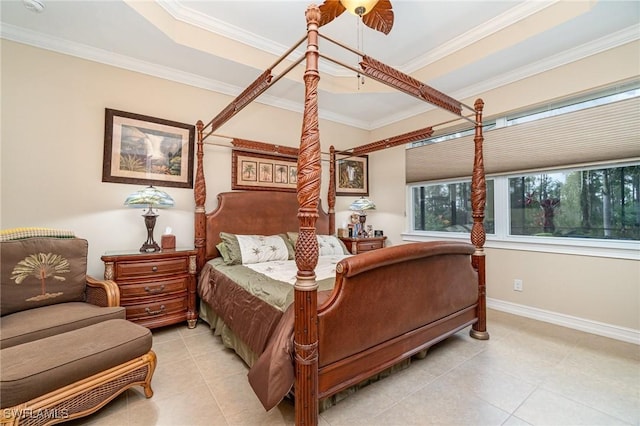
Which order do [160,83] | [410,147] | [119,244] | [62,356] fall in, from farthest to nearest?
1. [410,147]
2. [160,83]
3. [119,244]
4. [62,356]

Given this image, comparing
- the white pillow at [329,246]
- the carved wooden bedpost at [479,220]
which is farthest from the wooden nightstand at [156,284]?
the carved wooden bedpost at [479,220]

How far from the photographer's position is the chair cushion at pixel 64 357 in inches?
49.9

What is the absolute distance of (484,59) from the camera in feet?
9.58

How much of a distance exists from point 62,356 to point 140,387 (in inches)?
26.6

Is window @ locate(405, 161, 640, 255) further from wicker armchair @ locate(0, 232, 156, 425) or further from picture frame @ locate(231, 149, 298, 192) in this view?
wicker armchair @ locate(0, 232, 156, 425)

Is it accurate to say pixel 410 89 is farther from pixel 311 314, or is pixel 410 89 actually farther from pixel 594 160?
pixel 594 160

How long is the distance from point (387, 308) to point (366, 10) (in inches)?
81.0

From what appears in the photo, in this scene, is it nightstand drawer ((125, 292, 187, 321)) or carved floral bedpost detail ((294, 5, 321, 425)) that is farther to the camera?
nightstand drawer ((125, 292, 187, 321))

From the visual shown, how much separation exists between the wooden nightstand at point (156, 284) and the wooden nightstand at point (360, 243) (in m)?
2.21

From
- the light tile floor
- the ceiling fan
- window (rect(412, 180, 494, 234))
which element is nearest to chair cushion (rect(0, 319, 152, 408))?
the light tile floor

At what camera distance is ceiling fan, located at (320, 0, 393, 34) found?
180 centimetres

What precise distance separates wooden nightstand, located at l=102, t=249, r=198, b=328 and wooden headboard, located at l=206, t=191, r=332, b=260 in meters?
0.38

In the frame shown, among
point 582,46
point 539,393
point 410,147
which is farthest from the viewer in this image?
point 410,147

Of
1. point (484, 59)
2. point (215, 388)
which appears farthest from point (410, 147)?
point (215, 388)
